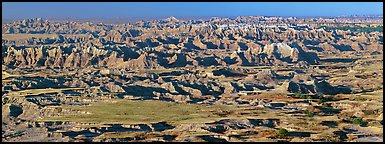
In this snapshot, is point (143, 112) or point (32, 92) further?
point (32, 92)

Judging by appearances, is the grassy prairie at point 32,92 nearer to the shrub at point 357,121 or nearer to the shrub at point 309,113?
the shrub at point 309,113

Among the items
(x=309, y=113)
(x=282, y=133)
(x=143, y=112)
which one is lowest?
(x=143, y=112)

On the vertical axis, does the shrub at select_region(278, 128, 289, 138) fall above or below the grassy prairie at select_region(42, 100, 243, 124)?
above

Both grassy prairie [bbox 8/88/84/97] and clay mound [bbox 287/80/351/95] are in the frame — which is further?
clay mound [bbox 287/80/351/95]

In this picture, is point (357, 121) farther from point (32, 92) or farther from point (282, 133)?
point (32, 92)

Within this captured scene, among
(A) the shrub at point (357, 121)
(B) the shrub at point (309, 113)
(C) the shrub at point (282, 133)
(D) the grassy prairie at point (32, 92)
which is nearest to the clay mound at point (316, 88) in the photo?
(B) the shrub at point (309, 113)

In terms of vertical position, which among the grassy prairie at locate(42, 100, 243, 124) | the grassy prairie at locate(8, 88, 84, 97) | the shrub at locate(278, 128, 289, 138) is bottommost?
the grassy prairie at locate(42, 100, 243, 124)

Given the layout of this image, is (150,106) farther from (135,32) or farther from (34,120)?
(135,32)

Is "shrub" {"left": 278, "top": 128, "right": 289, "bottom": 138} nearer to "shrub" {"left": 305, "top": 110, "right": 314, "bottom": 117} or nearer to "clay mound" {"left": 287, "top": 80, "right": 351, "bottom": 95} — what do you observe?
"shrub" {"left": 305, "top": 110, "right": 314, "bottom": 117}

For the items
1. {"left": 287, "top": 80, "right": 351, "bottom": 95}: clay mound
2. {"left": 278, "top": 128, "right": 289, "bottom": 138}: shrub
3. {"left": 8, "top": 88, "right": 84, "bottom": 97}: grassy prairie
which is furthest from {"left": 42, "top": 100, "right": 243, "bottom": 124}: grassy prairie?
{"left": 287, "top": 80, "right": 351, "bottom": 95}: clay mound

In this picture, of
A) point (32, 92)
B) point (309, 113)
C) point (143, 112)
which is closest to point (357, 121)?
point (309, 113)

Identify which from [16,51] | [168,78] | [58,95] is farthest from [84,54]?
[58,95]
